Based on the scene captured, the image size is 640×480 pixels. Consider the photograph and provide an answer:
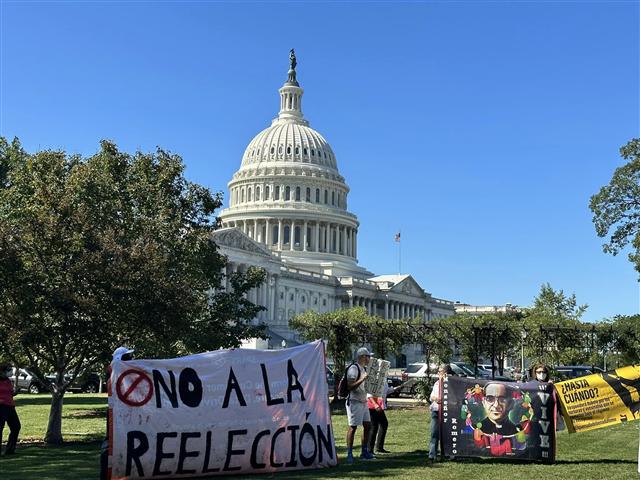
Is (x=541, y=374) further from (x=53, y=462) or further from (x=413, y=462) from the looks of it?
(x=53, y=462)

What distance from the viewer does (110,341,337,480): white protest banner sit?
46.2 ft

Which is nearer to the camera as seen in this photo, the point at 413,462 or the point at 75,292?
the point at 413,462

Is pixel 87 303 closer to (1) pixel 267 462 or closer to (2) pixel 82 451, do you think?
(2) pixel 82 451

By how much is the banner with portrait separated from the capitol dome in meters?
120

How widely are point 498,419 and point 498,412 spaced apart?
0.44ft

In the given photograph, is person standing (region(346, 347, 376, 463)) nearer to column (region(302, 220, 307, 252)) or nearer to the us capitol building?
the us capitol building

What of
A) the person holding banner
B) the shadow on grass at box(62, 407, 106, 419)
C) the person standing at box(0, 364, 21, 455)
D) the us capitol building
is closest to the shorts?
the person holding banner

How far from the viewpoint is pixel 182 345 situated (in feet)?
113

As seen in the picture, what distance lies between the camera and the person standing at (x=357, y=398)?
16609mm

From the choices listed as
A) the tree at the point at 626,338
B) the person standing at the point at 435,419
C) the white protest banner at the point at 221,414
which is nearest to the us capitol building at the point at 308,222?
the tree at the point at 626,338

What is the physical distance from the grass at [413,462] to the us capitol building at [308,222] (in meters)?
102

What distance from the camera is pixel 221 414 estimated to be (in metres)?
14.9

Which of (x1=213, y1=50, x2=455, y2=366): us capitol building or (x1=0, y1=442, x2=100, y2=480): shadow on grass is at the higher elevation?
(x1=213, y1=50, x2=455, y2=366): us capitol building

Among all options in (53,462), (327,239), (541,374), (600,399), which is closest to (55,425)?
(53,462)
